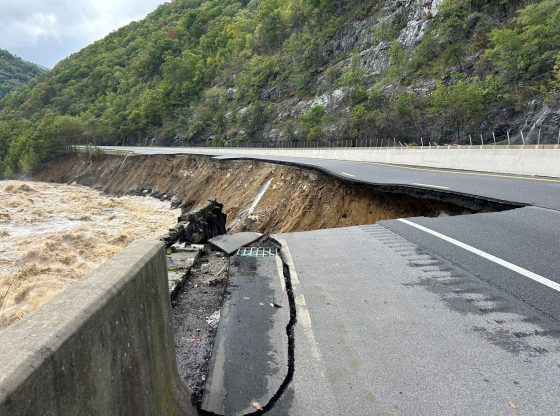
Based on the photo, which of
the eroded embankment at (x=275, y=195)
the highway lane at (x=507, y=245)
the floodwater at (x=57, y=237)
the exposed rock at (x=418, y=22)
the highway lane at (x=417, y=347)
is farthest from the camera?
the exposed rock at (x=418, y=22)

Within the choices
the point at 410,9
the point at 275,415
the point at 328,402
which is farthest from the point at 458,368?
the point at 410,9

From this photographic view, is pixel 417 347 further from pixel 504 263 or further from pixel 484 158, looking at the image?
pixel 484 158

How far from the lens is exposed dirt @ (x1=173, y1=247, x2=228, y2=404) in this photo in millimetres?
3551

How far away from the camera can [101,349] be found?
1685 mm

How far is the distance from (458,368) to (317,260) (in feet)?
10.3

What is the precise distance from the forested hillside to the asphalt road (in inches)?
1093

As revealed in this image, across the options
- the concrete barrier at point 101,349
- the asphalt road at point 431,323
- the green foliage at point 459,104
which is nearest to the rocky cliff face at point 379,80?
the green foliage at point 459,104

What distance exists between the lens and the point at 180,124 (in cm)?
8881

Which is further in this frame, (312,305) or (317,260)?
(317,260)

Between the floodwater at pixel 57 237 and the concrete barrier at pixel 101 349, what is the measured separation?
688 cm

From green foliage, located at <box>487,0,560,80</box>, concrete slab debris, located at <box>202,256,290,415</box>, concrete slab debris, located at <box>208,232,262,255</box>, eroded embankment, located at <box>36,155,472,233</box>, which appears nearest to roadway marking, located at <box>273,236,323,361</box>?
concrete slab debris, located at <box>202,256,290,415</box>

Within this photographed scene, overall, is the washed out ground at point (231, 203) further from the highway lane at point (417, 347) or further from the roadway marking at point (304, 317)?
the highway lane at point (417, 347)

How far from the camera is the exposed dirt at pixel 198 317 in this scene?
3.55 metres

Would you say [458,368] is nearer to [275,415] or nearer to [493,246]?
[275,415]
